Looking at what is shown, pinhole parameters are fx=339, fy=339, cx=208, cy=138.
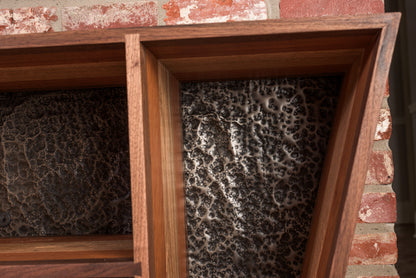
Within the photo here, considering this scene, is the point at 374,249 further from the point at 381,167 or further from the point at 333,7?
the point at 333,7

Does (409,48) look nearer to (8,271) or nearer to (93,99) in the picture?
(93,99)

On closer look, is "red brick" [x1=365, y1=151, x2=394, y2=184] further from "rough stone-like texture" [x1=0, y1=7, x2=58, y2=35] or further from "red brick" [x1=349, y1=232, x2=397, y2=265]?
"rough stone-like texture" [x1=0, y1=7, x2=58, y2=35]

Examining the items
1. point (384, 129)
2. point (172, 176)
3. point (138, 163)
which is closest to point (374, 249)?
point (384, 129)

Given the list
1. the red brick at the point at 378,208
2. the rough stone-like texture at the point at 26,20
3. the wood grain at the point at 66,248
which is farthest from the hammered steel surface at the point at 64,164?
the red brick at the point at 378,208

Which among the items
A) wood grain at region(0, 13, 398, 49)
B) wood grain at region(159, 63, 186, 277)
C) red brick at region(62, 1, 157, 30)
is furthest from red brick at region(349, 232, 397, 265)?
red brick at region(62, 1, 157, 30)

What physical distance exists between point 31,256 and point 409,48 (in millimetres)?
3717

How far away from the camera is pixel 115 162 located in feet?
2.78

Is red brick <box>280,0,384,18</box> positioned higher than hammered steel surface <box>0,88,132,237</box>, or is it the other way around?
red brick <box>280,0,384,18</box>

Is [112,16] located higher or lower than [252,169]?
higher

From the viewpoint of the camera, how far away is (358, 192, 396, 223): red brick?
0.80 meters

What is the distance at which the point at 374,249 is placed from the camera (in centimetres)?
81

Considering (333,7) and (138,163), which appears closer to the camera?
(138,163)

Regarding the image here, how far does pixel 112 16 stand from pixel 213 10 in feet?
0.80

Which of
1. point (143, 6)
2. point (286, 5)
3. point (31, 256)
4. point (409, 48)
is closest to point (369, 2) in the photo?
point (286, 5)
